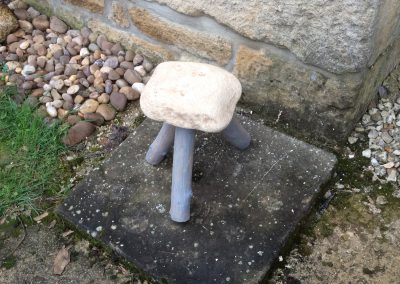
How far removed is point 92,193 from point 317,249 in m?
0.86

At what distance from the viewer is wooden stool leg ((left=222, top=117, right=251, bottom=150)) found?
1.88 metres

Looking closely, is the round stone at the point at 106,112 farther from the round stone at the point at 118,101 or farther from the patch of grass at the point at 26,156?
the patch of grass at the point at 26,156

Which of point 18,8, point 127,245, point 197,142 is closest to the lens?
point 127,245

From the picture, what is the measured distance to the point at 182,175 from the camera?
1.69 meters

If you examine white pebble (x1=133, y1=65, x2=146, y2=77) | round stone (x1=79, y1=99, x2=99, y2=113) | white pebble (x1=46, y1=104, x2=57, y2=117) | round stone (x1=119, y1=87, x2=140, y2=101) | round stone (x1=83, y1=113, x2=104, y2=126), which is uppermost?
white pebble (x1=133, y1=65, x2=146, y2=77)

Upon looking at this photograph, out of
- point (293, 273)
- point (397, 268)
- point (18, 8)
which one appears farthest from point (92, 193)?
point (18, 8)

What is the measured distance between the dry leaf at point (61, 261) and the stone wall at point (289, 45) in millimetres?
991

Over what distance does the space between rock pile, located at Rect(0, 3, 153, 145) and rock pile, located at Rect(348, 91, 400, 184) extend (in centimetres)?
103

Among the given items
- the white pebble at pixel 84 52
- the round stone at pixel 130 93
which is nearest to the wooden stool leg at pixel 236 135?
the round stone at pixel 130 93

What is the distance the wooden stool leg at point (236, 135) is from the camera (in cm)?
188

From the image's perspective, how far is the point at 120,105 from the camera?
2.29 metres

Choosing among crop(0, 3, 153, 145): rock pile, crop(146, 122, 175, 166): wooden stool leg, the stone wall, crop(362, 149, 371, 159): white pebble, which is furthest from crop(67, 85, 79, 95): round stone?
crop(362, 149, 371, 159): white pebble

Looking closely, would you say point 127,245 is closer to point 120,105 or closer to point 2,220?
point 2,220

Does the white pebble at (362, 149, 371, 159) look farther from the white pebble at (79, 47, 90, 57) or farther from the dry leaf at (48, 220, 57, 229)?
the white pebble at (79, 47, 90, 57)
